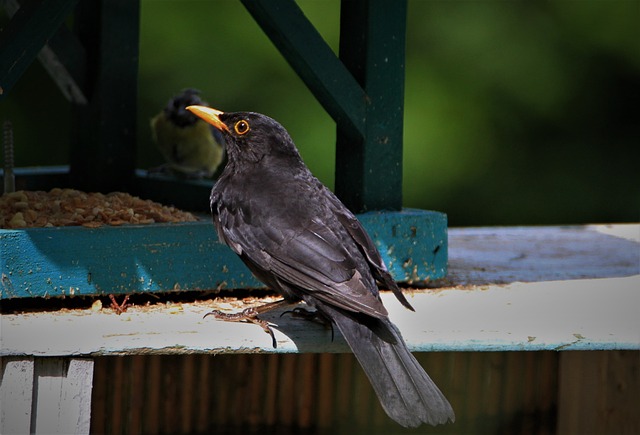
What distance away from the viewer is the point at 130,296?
4.05 meters

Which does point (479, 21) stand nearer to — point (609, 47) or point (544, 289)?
point (609, 47)

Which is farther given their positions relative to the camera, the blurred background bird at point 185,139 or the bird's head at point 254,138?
the blurred background bird at point 185,139

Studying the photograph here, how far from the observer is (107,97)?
203 inches

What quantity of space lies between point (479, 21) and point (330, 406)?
4529 mm

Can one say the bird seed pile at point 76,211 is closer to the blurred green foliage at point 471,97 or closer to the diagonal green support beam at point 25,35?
the diagonal green support beam at point 25,35

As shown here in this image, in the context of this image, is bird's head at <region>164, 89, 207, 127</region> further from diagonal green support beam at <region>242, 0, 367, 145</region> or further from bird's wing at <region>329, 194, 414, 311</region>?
bird's wing at <region>329, 194, 414, 311</region>

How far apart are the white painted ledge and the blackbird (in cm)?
20

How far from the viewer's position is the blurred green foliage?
770cm

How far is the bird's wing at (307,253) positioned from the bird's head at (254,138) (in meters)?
0.29

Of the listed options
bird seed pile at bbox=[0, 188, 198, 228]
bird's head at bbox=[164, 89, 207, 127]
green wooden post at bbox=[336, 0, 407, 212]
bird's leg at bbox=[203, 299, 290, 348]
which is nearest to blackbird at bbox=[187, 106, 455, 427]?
bird's leg at bbox=[203, 299, 290, 348]

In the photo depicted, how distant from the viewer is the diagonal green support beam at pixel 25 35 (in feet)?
12.5

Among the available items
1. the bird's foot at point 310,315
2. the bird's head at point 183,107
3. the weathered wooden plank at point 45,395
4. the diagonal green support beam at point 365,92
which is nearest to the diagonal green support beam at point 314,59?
the diagonal green support beam at point 365,92

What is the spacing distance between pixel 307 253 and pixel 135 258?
71 cm

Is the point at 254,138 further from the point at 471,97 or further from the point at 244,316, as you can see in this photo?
the point at 471,97
